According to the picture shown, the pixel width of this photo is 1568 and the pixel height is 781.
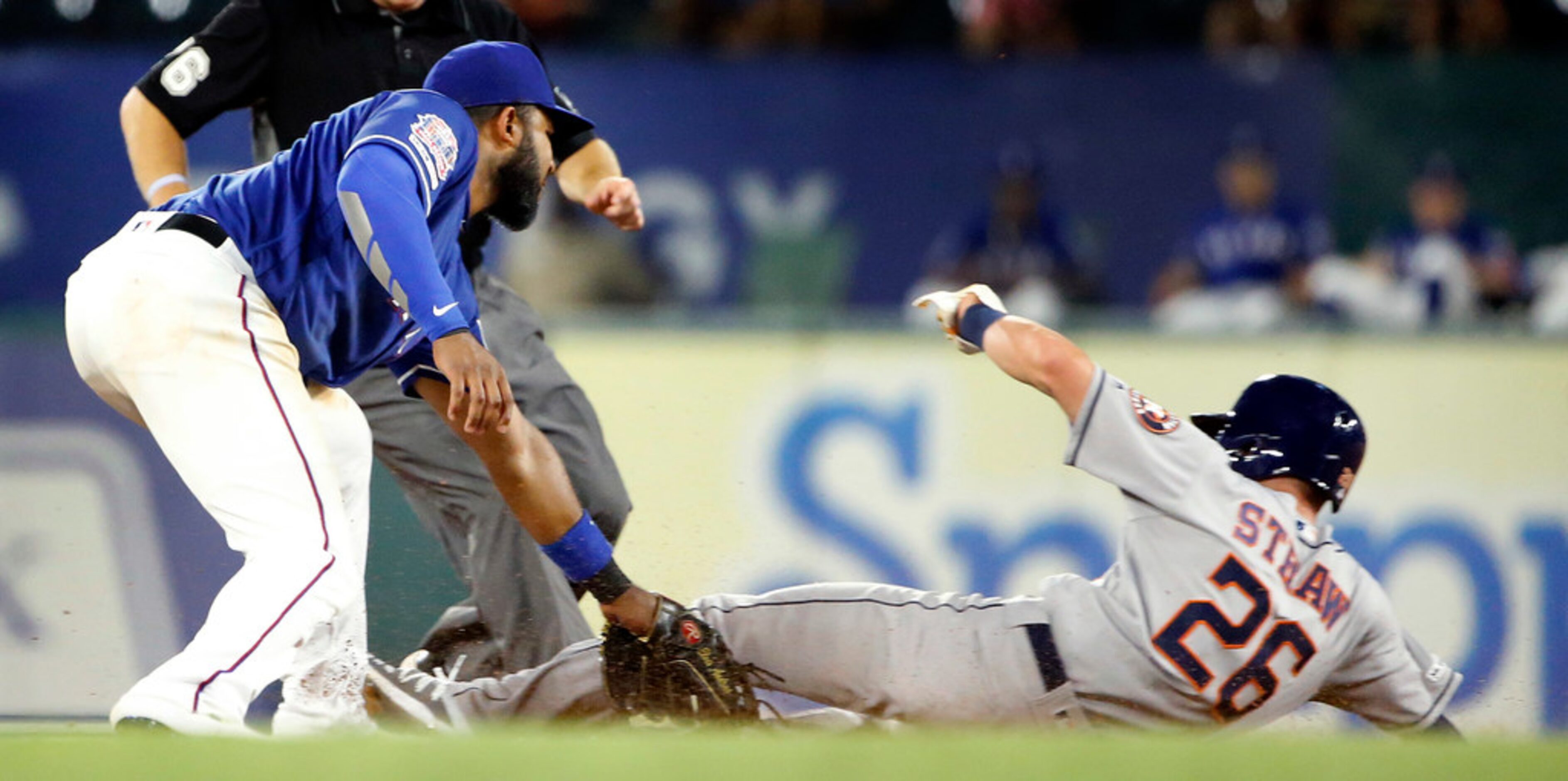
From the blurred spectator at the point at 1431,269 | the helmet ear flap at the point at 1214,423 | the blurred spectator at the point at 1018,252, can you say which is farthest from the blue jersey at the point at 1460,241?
the helmet ear flap at the point at 1214,423

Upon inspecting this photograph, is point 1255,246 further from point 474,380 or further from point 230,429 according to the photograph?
point 230,429

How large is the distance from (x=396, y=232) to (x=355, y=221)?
0.11 meters

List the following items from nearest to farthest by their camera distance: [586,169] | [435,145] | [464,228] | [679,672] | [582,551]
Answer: [435,145]
[679,672]
[582,551]
[464,228]
[586,169]

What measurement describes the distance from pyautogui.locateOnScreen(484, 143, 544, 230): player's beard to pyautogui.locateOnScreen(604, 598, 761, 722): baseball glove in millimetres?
1037

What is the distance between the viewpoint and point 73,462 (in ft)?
20.0

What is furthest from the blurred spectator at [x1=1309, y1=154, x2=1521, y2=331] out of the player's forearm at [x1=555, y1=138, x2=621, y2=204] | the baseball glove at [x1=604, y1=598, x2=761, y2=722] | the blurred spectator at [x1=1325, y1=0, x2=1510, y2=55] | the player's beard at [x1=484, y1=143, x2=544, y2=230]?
the player's beard at [x1=484, y1=143, x2=544, y2=230]

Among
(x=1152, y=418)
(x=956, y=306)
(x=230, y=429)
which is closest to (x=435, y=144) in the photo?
(x=230, y=429)

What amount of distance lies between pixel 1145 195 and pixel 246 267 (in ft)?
21.9

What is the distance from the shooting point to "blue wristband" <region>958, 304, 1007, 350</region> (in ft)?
12.9

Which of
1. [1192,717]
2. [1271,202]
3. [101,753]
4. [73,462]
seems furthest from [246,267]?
[1271,202]

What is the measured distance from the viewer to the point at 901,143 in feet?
31.6

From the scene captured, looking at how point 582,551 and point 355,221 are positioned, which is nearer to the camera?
point 355,221

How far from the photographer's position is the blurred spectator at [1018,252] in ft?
29.2

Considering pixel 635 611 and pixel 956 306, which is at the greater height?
pixel 956 306
